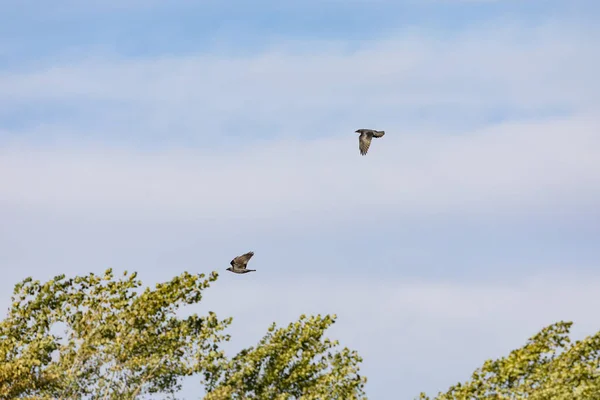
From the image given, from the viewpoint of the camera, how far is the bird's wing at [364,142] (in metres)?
40.0

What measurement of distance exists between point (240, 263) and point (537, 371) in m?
10.6

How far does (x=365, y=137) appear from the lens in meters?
40.5

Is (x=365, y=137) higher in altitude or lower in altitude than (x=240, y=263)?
higher

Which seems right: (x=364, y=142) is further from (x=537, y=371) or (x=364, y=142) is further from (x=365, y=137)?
(x=537, y=371)

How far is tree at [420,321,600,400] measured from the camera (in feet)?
107

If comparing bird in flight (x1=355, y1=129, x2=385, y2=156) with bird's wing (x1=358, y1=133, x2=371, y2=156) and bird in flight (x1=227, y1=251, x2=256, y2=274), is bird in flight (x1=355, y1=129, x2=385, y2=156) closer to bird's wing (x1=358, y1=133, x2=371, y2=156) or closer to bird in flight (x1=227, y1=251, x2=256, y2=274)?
bird's wing (x1=358, y1=133, x2=371, y2=156)

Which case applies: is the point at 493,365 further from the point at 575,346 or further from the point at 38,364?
the point at 38,364

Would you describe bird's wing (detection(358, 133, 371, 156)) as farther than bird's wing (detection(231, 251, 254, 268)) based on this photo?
Yes

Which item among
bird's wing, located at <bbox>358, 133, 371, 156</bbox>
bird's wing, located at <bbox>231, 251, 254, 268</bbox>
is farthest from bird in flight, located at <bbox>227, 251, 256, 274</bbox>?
bird's wing, located at <bbox>358, 133, 371, 156</bbox>

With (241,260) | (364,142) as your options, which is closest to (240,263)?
(241,260)

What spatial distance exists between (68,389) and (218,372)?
4.64m

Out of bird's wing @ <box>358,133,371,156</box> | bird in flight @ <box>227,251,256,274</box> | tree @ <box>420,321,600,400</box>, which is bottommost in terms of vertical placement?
tree @ <box>420,321,600,400</box>

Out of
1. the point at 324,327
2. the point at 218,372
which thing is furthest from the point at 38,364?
the point at 324,327

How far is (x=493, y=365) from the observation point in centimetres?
3359
